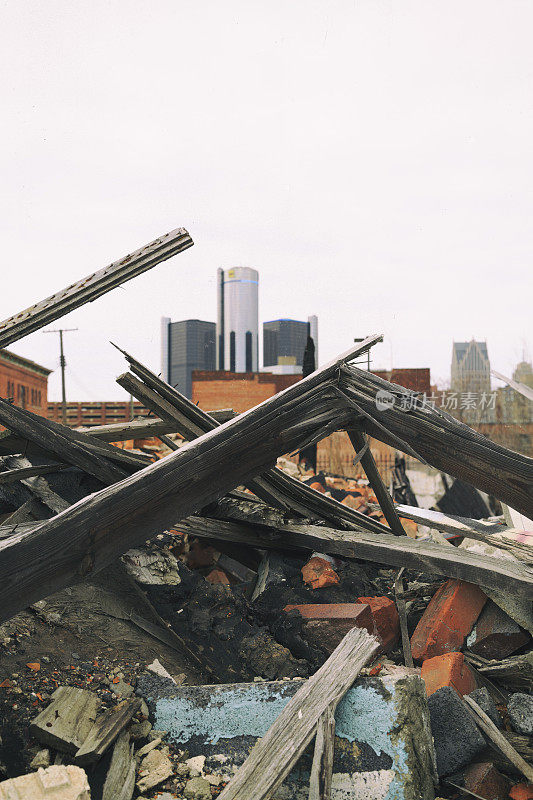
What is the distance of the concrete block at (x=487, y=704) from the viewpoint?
2.95m

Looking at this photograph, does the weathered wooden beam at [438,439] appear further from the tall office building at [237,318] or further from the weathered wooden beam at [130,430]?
Answer: the tall office building at [237,318]

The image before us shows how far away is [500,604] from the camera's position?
3580mm

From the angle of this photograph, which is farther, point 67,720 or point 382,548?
point 382,548

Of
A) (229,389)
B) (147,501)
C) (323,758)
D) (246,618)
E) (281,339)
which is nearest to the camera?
(147,501)

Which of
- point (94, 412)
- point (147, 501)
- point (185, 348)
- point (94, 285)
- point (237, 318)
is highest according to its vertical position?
point (237, 318)

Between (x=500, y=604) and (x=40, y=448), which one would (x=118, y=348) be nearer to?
(x=40, y=448)

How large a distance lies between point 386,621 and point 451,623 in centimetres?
44

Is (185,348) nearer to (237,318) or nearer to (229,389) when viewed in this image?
(237,318)

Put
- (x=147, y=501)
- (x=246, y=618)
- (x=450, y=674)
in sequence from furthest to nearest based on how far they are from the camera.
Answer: (x=246, y=618)
(x=450, y=674)
(x=147, y=501)

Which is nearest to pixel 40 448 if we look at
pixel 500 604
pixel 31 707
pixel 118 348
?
pixel 118 348

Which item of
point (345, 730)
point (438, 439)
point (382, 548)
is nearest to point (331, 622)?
point (382, 548)

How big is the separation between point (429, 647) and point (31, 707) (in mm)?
2420

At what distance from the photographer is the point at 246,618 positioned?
3.91m

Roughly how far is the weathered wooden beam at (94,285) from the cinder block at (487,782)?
350 cm
